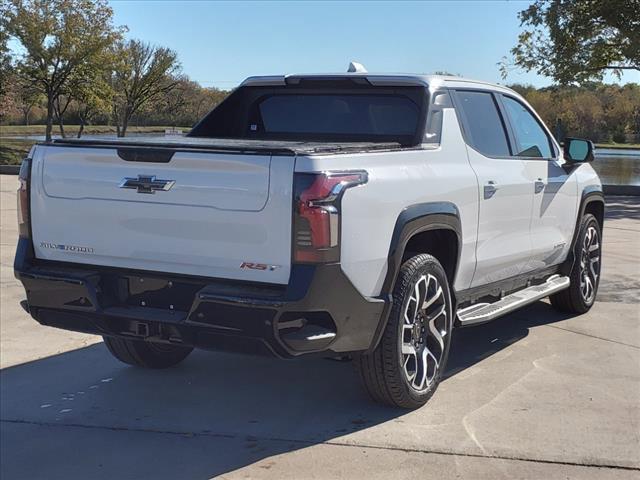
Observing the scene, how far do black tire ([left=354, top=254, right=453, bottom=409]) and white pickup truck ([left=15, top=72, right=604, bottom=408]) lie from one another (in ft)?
0.04

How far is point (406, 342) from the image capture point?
435 cm

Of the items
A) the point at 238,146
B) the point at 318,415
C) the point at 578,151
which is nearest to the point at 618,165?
the point at 578,151

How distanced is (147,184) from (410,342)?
1729 mm

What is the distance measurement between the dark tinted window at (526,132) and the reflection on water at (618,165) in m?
18.8

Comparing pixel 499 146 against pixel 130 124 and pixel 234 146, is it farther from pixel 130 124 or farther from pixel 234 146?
pixel 130 124

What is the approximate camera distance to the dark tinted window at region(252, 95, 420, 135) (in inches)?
206

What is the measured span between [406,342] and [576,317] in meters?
2.99

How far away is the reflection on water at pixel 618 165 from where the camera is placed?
24.5 meters

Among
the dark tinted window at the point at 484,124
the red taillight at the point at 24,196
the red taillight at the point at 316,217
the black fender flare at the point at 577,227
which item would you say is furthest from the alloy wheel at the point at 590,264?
the red taillight at the point at 24,196

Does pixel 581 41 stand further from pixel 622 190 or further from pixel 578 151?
pixel 578 151

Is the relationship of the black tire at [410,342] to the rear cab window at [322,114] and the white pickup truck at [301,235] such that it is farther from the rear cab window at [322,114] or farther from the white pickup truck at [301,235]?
the rear cab window at [322,114]

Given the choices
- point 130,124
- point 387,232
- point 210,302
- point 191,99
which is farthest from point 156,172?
point 130,124

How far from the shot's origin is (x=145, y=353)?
5.31m

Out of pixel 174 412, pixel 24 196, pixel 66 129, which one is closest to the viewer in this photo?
pixel 24 196
